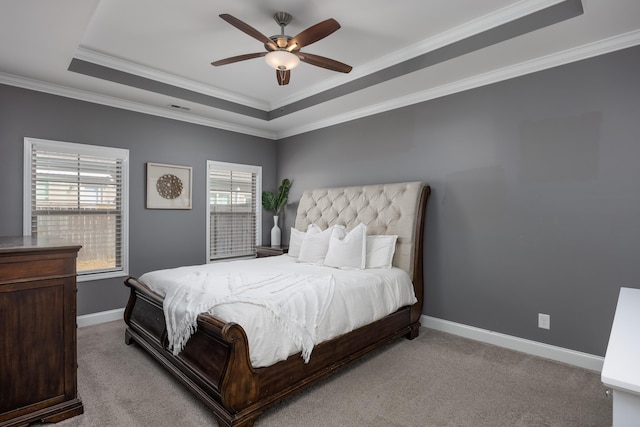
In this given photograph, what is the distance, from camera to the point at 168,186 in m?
4.29

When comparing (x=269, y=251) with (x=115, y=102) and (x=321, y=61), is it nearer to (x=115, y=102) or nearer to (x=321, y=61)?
(x=115, y=102)

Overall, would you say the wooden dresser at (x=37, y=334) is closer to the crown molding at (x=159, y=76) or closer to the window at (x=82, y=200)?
the window at (x=82, y=200)

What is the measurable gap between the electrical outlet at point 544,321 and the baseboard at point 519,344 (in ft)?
0.52

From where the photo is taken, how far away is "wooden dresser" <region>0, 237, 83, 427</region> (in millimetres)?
1841

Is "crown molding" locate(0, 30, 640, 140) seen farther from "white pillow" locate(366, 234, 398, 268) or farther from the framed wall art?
"white pillow" locate(366, 234, 398, 268)

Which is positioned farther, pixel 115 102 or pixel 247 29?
pixel 115 102

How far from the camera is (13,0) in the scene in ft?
6.82

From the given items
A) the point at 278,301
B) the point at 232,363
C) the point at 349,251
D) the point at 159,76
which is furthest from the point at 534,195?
the point at 159,76

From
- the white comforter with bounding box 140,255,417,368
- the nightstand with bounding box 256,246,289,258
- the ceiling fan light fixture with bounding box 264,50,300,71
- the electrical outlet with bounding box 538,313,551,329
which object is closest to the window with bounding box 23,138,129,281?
the white comforter with bounding box 140,255,417,368

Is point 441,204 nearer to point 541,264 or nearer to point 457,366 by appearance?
point 541,264

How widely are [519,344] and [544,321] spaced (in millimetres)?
315

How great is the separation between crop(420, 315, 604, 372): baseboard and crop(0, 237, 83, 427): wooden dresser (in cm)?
320

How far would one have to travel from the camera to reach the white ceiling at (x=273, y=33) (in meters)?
2.41

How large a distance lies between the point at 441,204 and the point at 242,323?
2546 mm
